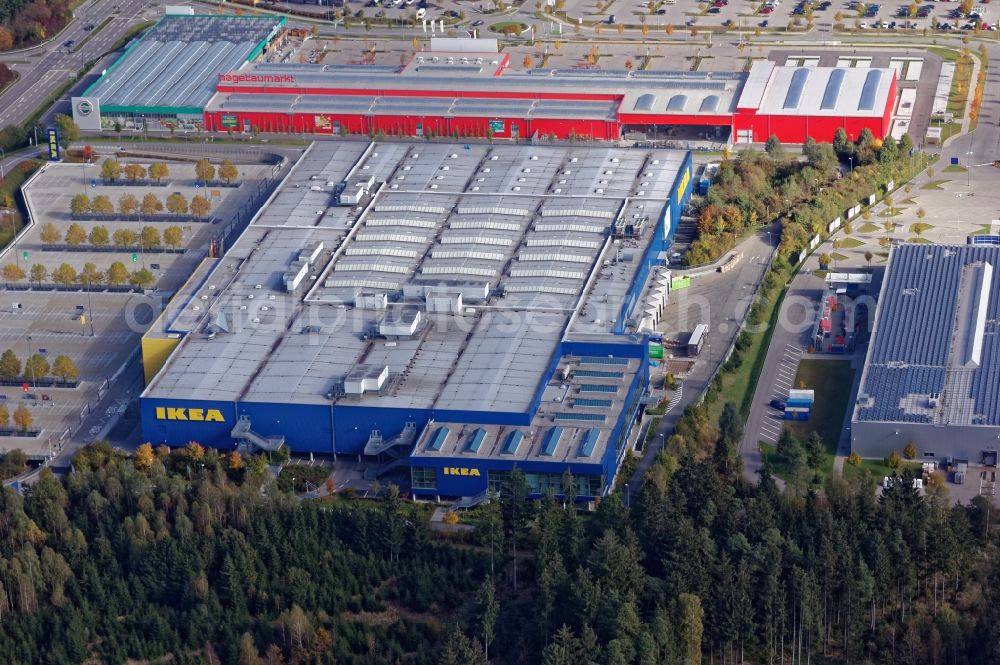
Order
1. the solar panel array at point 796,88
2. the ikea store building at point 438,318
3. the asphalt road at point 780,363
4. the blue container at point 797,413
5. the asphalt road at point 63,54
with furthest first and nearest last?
the asphalt road at point 63,54, the solar panel array at point 796,88, the blue container at point 797,413, the asphalt road at point 780,363, the ikea store building at point 438,318

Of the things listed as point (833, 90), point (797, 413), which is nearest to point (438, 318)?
point (797, 413)

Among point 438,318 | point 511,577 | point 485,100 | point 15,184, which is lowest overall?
point 511,577

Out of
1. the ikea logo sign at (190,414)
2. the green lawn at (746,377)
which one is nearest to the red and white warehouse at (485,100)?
the green lawn at (746,377)

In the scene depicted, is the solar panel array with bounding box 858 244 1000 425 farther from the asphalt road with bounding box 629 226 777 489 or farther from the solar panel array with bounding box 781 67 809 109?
the solar panel array with bounding box 781 67 809 109

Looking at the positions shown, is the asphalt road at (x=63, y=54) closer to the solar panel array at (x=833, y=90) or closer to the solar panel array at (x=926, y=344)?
the solar panel array at (x=833, y=90)

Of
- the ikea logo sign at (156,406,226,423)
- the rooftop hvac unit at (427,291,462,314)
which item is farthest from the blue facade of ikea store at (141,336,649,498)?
the rooftop hvac unit at (427,291,462,314)

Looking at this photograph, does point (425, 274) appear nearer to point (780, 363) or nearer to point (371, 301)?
point (371, 301)
